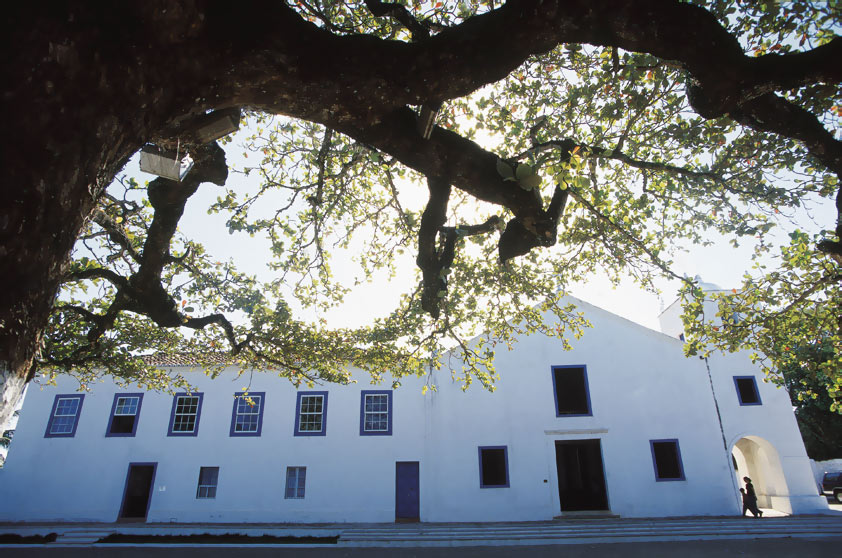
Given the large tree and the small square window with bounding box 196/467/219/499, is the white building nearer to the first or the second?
the small square window with bounding box 196/467/219/499

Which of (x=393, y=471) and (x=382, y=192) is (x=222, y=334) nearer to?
(x=382, y=192)

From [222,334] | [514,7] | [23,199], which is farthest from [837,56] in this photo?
[222,334]

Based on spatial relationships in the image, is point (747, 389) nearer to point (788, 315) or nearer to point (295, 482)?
point (788, 315)

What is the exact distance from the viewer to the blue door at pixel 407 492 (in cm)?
1638

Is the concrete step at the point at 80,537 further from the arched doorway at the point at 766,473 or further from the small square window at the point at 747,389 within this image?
the small square window at the point at 747,389

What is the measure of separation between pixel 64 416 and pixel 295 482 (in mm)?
10058

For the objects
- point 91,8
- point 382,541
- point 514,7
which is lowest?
point 382,541

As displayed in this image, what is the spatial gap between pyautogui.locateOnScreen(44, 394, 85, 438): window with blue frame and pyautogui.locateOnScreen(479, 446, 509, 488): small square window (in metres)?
16.1

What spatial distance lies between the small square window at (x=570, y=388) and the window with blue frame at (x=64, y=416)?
19083 mm

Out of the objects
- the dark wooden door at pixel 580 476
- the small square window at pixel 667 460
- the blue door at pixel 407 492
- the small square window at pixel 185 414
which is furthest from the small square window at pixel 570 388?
the small square window at pixel 185 414

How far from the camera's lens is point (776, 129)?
389cm

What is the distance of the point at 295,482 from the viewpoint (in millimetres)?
17062

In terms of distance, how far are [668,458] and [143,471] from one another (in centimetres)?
1991

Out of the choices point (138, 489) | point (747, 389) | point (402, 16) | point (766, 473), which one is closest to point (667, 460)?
point (747, 389)
